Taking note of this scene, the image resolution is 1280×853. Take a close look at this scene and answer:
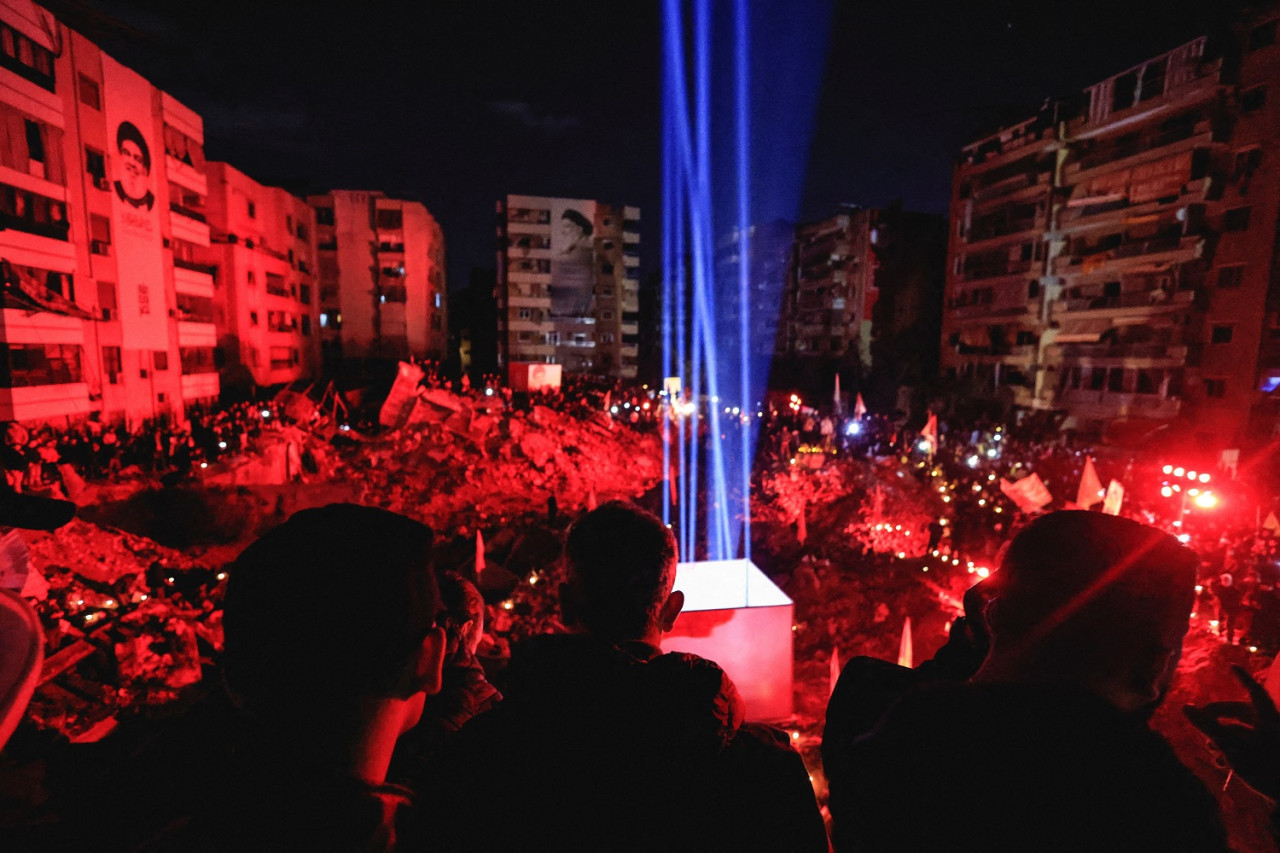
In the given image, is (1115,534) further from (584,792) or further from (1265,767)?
(584,792)

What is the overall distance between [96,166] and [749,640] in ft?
90.3

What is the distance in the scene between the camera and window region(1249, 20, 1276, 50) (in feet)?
79.7

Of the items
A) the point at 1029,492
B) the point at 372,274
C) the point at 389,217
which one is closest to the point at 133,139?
the point at 372,274

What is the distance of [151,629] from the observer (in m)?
8.65

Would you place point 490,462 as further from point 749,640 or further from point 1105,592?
point 1105,592

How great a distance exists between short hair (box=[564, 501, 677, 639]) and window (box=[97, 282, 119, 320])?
88.4 ft

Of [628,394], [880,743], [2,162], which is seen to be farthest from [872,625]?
[2,162]

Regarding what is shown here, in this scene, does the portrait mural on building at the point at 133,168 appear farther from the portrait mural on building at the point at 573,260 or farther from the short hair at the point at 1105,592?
the short hair at the point at 1105,592

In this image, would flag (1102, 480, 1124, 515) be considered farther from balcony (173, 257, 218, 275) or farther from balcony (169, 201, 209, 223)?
balcony (169, 201, 209, 223)

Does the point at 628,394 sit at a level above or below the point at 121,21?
below

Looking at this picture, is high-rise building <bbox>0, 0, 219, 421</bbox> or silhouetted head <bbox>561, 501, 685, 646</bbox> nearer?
silhouetted head <bbox>561, 501, 685, 646</bbox>

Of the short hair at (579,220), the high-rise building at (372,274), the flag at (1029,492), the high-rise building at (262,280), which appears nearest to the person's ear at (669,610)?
the flag at (1029,492)

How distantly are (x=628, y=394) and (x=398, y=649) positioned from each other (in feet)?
94.5

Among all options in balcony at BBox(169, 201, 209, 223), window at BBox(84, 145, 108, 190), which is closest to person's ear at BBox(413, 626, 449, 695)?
window at BBox(84, 145, 108, 190)
